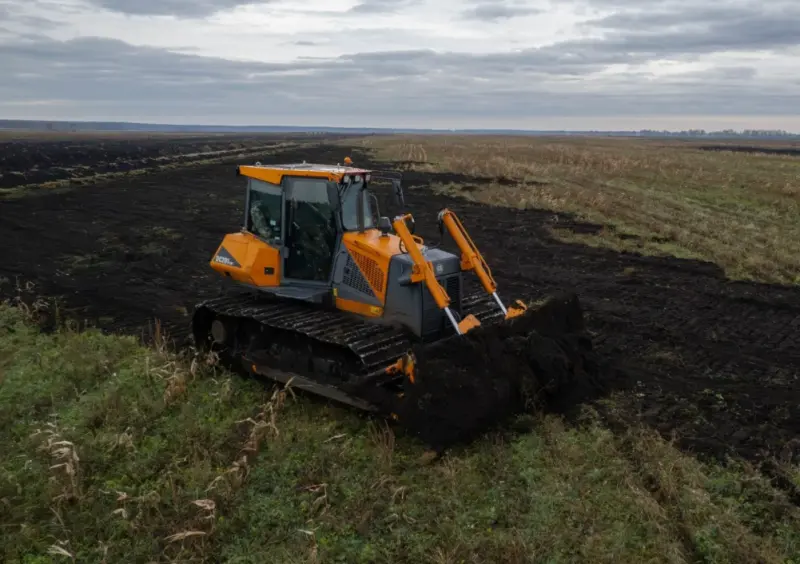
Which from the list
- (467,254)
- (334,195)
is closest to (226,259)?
(334,195)

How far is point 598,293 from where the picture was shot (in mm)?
14383

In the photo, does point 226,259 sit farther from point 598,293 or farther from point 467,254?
point 598,293

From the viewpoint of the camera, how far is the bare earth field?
7.39m

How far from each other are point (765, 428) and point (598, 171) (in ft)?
110

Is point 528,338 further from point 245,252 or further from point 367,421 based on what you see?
point 245,252

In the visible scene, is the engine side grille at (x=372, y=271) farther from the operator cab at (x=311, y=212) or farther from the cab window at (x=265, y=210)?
the cab window at (x=265, y=210)

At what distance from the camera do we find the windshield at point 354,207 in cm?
916

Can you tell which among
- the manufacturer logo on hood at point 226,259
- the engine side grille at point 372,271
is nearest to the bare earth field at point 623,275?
the manufacturer logo on hood at point 226,259

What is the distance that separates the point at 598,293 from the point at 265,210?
803cm

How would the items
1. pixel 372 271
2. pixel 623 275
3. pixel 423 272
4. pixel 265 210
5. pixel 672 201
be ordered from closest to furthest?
pixel 423 272 < pixel 372 271 < pixel 265 210 < pixel 623 275 < pixel 672 201

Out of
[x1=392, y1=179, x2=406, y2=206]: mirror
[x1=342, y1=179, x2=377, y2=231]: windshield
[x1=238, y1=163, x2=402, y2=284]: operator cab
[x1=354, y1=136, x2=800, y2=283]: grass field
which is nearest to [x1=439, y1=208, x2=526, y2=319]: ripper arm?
[x1=392, y1=179, x2=406, y2=206]: mirror

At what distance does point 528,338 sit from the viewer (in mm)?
8242

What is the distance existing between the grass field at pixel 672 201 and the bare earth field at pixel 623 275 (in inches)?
4.6

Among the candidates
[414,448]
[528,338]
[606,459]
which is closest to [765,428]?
[606,459]
